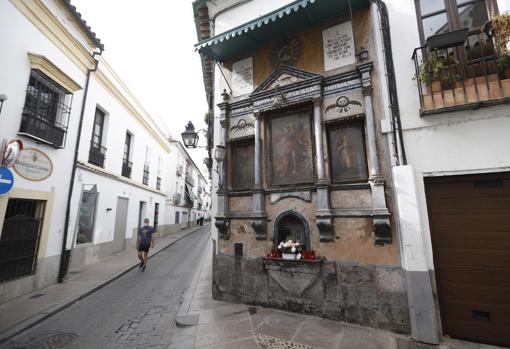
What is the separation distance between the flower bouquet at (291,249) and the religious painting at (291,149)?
4.44ft

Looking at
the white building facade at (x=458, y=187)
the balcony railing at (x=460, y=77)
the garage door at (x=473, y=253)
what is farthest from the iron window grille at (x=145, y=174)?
the garage door at (x=473, y=253)

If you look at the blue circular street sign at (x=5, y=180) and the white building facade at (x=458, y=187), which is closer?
the white building facade at (x=458, y=187)

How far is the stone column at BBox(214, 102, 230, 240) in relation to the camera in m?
6.10

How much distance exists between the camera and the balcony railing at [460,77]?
12.6 ft

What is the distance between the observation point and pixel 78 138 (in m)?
8.62

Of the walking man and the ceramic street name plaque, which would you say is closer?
the ceramic street name plaque

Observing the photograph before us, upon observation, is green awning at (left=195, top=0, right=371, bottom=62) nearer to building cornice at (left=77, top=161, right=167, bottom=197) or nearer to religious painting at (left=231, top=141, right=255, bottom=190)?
religious painting at (left=231, top=141, right=255, bottom=190)

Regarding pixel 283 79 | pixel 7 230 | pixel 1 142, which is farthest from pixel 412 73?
pixel 7 230

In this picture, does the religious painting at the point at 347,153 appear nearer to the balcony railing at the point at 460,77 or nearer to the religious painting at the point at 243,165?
the balcony railing at the point at 460,77

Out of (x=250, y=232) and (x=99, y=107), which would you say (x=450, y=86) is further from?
(x=99, y=107)

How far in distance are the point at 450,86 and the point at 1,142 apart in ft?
31.5

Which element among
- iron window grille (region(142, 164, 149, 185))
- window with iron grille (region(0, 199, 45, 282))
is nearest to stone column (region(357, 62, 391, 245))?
window with iron grille (region(0, 199, 45, 282))

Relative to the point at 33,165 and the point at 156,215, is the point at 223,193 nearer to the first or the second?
the point at 33,165

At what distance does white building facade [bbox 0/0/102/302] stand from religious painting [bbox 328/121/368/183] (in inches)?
306
